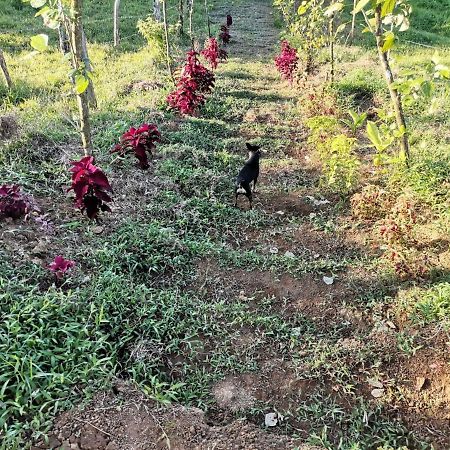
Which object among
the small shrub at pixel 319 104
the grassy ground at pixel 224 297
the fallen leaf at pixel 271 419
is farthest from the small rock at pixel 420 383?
the small shrub at pixel 319 104

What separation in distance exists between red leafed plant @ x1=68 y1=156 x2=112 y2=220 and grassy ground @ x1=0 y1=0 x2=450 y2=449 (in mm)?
280

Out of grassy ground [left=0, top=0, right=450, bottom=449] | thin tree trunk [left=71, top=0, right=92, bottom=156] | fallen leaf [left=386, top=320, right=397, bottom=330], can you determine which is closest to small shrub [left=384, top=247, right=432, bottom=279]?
grassy ground [left=0, top=0, right=450, bottom=449]

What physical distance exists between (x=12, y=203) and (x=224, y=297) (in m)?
1.90

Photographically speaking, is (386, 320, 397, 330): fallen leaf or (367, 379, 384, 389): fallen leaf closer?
(367, 379, 384, 389): fallen leaf

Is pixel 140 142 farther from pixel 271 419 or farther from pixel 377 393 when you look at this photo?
pixel 377 393

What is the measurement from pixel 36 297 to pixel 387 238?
9.55ft

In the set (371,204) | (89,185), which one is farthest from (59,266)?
(371,204)

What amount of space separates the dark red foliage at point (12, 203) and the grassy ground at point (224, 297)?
0.47 ft

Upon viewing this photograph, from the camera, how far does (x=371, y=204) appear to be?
4.57 m

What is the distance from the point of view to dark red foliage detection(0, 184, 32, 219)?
3627 millimetres

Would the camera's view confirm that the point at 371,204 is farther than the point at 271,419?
Yes

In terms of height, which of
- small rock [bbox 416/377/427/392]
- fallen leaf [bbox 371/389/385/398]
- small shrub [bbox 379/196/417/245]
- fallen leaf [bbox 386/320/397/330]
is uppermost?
small shrub [bbox 379/196/417/245]

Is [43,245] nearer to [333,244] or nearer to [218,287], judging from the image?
[218,287]

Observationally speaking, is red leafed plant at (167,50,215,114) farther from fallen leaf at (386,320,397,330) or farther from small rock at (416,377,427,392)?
small rock at (416,377,427,392)
